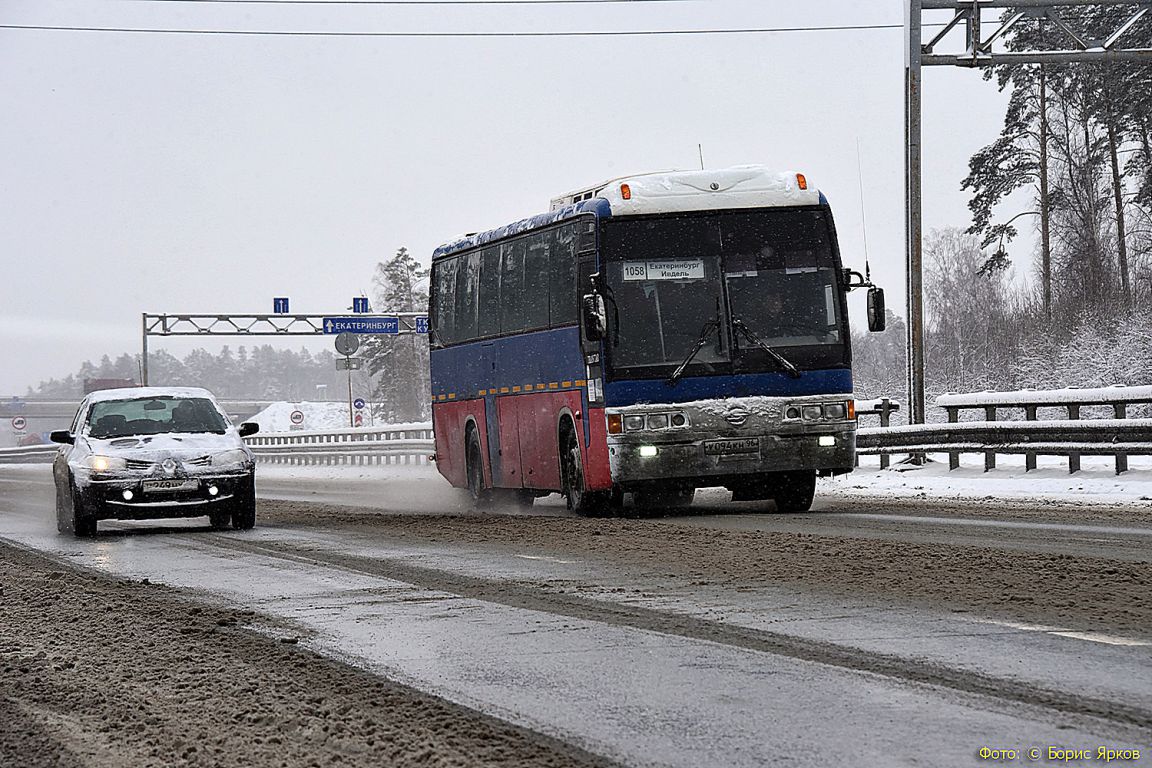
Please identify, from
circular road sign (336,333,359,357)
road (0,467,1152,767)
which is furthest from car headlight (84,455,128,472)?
circular road sign (336,333,359,357)

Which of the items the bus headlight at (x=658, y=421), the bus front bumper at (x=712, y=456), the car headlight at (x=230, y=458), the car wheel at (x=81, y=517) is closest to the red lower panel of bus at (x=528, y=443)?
the bus front bumper at (x=712, y=456)

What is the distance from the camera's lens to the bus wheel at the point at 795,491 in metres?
18.6

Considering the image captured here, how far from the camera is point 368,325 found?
7525 cm

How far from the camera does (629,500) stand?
71.7 feet

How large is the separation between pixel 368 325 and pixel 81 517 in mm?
57540

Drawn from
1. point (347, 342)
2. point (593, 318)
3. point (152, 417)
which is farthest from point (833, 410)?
point (347, 342)

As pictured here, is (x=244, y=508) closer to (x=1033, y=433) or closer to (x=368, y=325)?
(x=1033, y=433)

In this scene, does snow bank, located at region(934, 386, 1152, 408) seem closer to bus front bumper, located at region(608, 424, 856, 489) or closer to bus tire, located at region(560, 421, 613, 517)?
bus front bumper, located at region(608, 424, 856, 489)

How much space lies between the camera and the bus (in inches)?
697

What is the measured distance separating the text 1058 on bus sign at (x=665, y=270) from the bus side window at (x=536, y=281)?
76.2 inches

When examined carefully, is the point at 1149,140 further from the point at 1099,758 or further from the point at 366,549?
the point at 1099,758

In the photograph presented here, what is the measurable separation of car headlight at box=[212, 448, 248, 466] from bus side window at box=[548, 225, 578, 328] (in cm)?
378

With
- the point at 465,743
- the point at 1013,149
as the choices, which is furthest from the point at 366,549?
the point at 1013,149

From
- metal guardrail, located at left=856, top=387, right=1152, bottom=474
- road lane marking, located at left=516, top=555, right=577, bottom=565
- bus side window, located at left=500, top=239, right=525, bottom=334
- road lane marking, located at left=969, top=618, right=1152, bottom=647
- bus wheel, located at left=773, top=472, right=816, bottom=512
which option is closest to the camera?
road lane marking, located at left=969, top=618, right=1152, bottom=647
